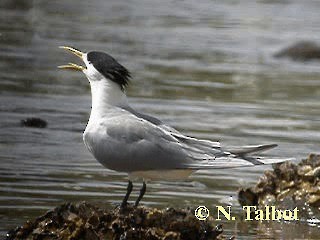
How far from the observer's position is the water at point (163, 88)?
33.8ft

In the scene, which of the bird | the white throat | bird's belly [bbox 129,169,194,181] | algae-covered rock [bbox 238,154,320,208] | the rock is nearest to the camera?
the bird

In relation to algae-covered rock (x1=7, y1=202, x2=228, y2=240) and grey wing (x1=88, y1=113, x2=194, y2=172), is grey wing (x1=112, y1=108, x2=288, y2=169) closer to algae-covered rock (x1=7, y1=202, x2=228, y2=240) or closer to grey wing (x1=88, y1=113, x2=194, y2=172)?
grey wing (x1=88, y1=113, x2=194, y2=172)

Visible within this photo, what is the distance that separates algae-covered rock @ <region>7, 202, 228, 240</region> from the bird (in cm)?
34

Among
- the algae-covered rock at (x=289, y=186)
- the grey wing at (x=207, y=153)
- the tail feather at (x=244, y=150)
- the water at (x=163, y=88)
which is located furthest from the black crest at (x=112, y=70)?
the algae-covered rock at (x=289, y=186)

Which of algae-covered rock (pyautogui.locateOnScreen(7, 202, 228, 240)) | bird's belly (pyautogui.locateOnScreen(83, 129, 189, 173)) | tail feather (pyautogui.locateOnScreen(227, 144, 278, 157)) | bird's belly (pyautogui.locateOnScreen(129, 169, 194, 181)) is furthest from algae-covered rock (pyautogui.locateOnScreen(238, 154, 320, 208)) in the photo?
algae-covered rock (pyautogui.locateOnScreen(7, 202, 228, 240))

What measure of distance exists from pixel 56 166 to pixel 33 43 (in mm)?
9370

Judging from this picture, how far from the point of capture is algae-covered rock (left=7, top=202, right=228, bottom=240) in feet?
25.2

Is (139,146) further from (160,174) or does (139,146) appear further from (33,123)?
(33,123)

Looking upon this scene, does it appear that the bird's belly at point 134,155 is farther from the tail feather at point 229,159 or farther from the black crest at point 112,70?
the black crest at point 112,70

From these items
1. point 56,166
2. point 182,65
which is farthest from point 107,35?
point 56,166

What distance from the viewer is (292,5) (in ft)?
94.1

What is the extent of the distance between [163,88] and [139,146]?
26.7ft

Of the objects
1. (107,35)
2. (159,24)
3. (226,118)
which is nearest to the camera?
(226,118)

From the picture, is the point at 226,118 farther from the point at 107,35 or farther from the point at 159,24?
the point at 159,24
